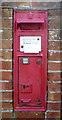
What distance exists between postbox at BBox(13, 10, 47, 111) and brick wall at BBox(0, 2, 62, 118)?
91 mm

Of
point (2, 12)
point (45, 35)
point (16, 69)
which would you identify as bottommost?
point (16, 69)

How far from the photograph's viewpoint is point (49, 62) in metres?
3.94

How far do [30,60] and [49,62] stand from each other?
328 millimetres

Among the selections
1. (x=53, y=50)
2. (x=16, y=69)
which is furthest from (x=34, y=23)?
(x=16, y=69)

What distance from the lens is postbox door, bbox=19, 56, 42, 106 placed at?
3.89m

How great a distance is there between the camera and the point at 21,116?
4023 mm

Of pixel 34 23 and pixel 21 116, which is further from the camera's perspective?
pixel 21 116

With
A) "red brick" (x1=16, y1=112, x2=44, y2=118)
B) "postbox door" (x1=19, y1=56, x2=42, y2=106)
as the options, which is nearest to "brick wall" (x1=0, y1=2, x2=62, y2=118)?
"red brick" (x1=16, y1=112, x2=44, y2=118)

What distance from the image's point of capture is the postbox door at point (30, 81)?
3891 millimetres

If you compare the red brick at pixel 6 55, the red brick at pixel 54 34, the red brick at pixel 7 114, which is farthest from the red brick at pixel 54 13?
the red brick at pixel 7 114

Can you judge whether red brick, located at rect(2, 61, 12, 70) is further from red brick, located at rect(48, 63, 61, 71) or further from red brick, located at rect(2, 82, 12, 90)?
red brick, located at rect(48, 63, 61, 71)

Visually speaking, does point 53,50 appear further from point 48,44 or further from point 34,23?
point 34,23

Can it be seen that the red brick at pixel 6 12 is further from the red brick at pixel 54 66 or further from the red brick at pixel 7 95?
the red brick at pixel 7 95

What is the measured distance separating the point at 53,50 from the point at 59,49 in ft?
0.34
